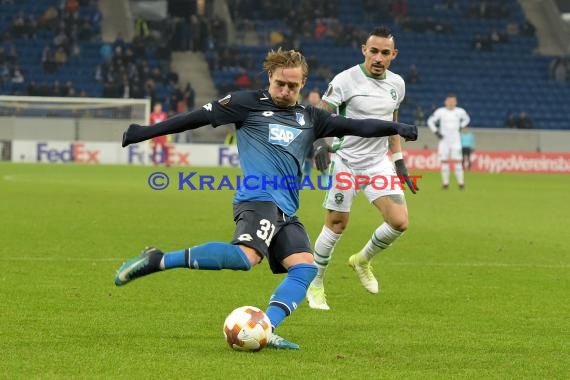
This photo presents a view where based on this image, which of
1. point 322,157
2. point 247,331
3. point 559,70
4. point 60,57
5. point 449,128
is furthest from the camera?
point 559,70

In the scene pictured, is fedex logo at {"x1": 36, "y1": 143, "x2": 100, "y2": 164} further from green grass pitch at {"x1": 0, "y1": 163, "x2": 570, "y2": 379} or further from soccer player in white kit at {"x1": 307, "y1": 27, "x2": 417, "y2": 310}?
soccer player in white kit at {"x1": 307, "y1": 27, "x2": 417, "y2": 310}

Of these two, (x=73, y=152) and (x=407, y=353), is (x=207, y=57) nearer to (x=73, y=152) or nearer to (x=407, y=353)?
(x=73, y=152)

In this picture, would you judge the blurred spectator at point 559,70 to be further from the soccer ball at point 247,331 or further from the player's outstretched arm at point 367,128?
the soccer ball at point 247,331

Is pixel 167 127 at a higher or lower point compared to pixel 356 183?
higher

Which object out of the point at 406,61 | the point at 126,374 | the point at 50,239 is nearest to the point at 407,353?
Answer: the point at 126,374

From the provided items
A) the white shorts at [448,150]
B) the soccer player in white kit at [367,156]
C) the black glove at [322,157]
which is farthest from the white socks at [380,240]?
the white shorts at [448,150]

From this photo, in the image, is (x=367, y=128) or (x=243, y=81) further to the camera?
(x=243, y=81)

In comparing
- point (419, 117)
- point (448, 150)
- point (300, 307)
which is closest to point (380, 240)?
point (300, 307)

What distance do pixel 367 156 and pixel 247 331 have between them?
3503mm

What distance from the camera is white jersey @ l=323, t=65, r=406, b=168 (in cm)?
951

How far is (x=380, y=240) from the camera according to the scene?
9.86m

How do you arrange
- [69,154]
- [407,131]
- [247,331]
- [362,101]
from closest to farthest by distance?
1. [247,331]
2. [407,131]
3. [362,101]
4. [69,154]

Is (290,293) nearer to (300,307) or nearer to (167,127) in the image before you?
(167,127)

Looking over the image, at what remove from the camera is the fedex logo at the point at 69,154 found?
38500 millimetres
